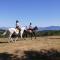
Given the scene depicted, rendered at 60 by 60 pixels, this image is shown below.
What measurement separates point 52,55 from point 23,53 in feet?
7.06

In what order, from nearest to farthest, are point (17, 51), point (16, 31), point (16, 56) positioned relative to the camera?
point (16, 56), point (17, 51), point (16, 31)

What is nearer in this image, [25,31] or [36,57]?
[36,57]

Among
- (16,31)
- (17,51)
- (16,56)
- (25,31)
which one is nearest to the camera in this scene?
(16,56)

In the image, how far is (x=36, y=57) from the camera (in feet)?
67.4

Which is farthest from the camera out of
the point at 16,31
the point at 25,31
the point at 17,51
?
the point at 25,31

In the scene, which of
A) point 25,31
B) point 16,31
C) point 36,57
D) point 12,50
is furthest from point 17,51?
point 25,31

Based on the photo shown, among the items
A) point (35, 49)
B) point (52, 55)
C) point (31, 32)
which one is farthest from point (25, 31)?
point (52, 55)

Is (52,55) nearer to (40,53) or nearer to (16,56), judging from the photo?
(40,53)

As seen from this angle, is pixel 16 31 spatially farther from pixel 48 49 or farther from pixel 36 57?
pixel 36 57

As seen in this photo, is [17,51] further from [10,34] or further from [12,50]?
[10,34]

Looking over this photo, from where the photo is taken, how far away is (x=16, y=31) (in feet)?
97.5

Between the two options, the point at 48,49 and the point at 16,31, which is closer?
the point at 48,49

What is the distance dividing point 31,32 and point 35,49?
39.2 feet

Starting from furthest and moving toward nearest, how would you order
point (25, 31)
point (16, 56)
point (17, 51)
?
1. point (25, 31)
2. point (17, 51)
3. point (16, 56)
